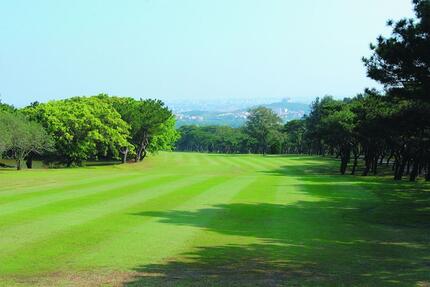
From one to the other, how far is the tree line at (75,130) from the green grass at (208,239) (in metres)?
34.0

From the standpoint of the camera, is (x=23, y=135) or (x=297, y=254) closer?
(x=297, y=254)

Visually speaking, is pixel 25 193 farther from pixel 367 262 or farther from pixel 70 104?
pixel 70 104

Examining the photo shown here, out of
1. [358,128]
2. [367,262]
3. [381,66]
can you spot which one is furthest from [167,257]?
[358,128]

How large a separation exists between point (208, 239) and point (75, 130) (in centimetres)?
6023

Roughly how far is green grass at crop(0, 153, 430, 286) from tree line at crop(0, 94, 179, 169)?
112 ft

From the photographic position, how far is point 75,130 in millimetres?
72250

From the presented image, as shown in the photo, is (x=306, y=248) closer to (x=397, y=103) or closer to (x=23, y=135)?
(x=397, y=103)

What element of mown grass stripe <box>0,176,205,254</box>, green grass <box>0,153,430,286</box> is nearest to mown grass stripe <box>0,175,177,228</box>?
green grass <box>0,153,430,286</box>

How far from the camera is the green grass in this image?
1080 centimetres

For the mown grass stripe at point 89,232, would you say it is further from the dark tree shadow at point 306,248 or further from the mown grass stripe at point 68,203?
the mown grass stripe at point 68,203

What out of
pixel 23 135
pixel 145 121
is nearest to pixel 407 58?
pixel 23 135

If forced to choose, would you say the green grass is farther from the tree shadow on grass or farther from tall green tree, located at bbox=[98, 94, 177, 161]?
tall green tree, located at bbox=[98, 94, 177, 161]

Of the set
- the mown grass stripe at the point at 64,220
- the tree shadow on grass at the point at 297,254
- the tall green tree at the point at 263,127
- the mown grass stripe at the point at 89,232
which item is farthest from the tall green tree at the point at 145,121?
the tall green tree at the point at 263,127

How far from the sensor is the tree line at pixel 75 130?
6219cm
